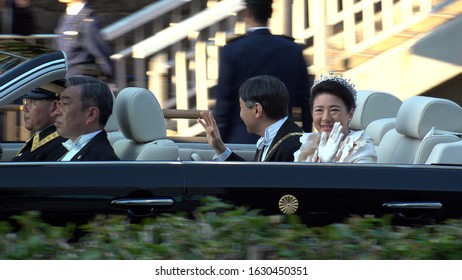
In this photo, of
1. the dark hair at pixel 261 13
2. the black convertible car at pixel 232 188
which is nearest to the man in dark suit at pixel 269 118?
the black convertible car at pixel 232 188

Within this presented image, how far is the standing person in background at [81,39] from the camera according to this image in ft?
29.7

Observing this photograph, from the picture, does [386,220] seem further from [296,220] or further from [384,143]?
[384,143]

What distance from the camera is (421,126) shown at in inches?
217

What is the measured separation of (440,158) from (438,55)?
6.11 m

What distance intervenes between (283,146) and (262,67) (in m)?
1.31

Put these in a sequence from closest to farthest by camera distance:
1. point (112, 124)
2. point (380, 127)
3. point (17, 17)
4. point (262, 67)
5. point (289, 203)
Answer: point (289, 203) → point (380, 127) → point (112, 124) → point (262, 67) → point (17, 17)

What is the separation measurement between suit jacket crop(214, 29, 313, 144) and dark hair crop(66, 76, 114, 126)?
4.08 ft

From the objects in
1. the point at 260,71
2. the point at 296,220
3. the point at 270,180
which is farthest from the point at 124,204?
the point at 260,71

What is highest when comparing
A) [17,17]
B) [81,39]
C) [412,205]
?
[17,17]

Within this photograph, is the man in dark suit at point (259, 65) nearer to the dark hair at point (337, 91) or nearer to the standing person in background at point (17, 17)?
the dark hair at point (337, 91)

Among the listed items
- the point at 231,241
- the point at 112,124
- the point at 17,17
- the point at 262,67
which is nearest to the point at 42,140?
the point at 112,124

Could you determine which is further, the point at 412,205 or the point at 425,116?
the point at 425,116

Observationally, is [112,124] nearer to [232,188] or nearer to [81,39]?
[232,188]

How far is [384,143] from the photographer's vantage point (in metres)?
5.91
